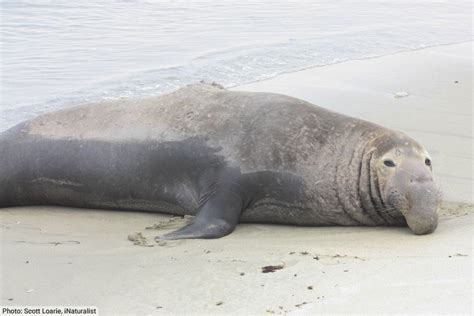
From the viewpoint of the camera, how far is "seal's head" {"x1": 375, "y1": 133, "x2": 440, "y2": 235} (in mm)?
5141

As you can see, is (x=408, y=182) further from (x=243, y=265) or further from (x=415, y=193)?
(x=243, y=265)

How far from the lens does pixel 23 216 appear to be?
6.15 m

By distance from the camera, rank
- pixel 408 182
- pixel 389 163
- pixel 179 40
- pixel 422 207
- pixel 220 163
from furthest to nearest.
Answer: pixel 179 40, pixel 220 163, pixel 389 163, pixel 408 182, pixel 422 207

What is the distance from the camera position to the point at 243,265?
4516mm

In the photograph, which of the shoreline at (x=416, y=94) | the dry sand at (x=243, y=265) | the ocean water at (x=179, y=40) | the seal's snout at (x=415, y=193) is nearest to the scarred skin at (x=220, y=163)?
the seal's snout at (x=415, y=193)

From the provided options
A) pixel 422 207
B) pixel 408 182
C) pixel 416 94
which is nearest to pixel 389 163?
pixel 408 182

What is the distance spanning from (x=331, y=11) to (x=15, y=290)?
490 inches

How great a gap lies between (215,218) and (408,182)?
127cm

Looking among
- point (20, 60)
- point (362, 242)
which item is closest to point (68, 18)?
point (20, 60)

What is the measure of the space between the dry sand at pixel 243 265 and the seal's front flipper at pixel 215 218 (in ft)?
0.31

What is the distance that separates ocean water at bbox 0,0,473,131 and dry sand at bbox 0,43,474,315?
3.41 meters

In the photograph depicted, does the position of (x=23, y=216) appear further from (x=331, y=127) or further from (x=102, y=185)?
(x=331, y=127)

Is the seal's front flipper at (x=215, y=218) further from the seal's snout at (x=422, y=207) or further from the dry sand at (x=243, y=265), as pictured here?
the seal's snout at (x=422, y=207)

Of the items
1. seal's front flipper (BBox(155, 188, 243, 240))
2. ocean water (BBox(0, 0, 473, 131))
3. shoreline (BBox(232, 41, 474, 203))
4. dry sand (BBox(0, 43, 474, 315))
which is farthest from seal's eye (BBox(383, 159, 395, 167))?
ocean water (BBox(0, 0, 473, 131))
